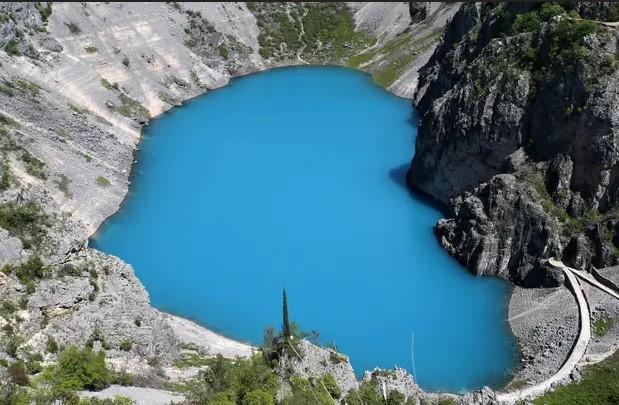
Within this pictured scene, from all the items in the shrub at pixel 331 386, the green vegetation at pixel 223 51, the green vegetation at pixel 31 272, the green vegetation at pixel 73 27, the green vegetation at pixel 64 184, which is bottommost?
the green vegetation at pixel 223 51

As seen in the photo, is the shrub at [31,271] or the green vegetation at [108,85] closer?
the shrub at [31,271]

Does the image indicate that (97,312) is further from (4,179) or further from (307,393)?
(307,393)

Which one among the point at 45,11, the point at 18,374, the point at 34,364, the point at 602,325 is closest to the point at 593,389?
the point at 602,325

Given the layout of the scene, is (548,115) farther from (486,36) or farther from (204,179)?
(204,179)

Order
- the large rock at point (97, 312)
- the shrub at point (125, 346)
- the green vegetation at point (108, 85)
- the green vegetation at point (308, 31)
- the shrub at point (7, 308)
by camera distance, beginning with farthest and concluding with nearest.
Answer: the green vegetation at point (308, 31) < the green vegetation at point (108, 85) < the shrub at point (125, 346) < the large rock at point (97, 312) < the shrub at point (7, 308)

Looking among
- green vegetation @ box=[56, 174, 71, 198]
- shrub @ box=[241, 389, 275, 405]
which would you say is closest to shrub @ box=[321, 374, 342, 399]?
shrub @ box=[241, 389, 275, 405]

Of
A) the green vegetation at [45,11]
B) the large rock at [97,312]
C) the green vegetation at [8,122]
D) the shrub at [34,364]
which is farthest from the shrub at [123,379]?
the green vegetation at [45,11]

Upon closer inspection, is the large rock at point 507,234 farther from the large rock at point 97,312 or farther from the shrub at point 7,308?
the shrub at point 7,308
